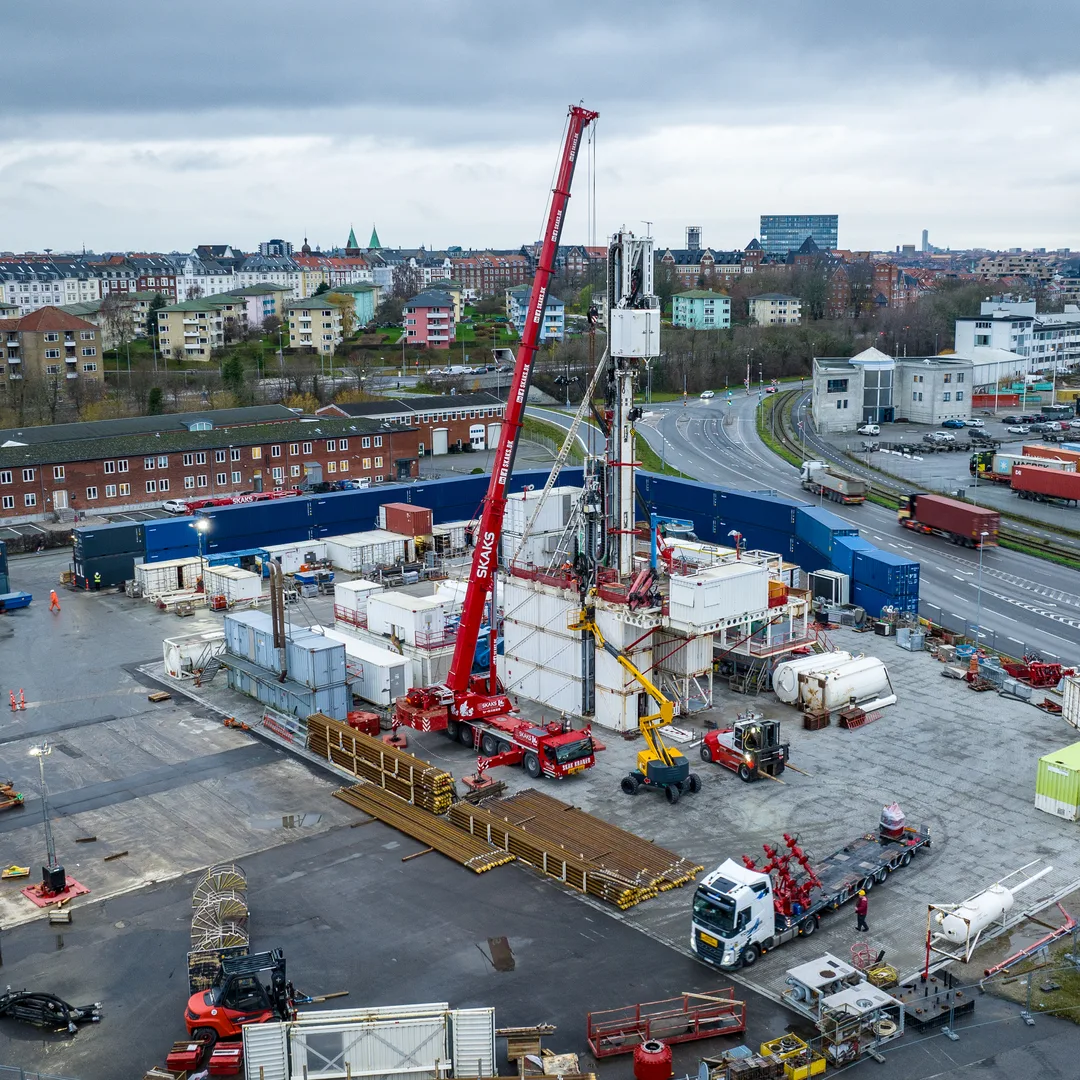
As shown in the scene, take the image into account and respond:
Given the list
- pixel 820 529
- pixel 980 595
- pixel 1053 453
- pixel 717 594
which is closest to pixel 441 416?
pixel 1053 453

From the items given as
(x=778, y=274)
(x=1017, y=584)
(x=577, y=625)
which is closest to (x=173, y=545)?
(x=577, y=625)

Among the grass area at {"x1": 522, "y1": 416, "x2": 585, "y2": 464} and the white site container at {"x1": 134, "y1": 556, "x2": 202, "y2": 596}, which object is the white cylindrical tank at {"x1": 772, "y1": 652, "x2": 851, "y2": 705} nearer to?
the white site container at {"x1": 134, "y1": 556, "x2": 202, "y2": 596}

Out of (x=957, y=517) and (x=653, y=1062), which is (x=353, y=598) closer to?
(x=653, y=1062)

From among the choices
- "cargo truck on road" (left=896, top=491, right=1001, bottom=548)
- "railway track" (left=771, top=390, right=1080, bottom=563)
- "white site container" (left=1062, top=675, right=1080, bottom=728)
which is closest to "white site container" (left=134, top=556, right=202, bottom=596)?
"white site container" (left=1062, top=675, right=1080, bottom=728)

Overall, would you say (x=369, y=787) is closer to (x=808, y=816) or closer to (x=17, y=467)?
(x=808, y=816)

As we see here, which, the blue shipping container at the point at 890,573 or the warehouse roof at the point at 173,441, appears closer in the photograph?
the blue shipping container at the point at 890,573

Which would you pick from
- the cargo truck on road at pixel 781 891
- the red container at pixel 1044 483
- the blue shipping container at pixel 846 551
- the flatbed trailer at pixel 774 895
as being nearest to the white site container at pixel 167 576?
the blue shipping container at pixel 846 551

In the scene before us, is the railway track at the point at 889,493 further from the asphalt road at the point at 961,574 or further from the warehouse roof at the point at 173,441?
the warehouse roof at the point at 173,441
